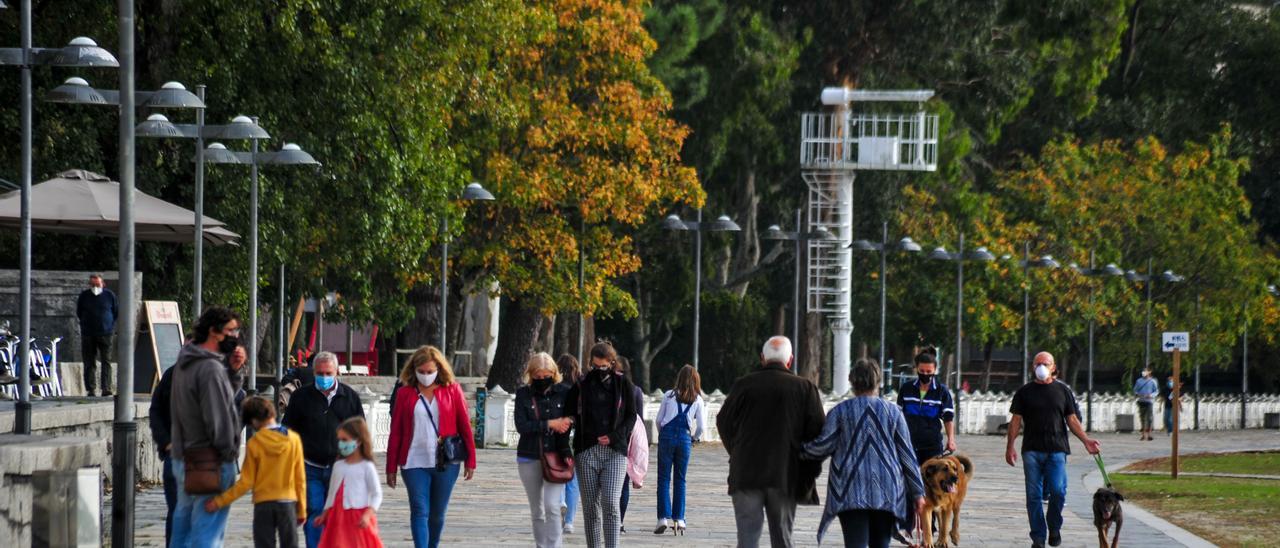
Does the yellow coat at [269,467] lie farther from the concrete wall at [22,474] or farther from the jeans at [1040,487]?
the jeans at [1040,487]

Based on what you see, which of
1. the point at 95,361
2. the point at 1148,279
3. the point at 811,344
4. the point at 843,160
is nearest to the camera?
the point at 95,361

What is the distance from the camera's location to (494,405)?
3900 centimetres

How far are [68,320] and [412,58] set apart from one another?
29.7 feet

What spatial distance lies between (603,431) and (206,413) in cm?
379

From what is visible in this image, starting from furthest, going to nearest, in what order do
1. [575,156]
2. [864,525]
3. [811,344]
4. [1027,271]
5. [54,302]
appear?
[811,344] → [1027,271] → [575,156] → [54,302] → [864,525]

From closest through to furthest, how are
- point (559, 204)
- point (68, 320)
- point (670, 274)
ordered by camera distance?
point (68, 320) → point (559, 204) → point (670, 274)

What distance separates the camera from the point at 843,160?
187ft

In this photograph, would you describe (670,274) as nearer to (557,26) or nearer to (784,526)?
(557,26)

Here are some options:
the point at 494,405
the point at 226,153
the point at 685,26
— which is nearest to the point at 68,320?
the point at 226,153

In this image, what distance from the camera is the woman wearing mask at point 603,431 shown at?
15.6 m

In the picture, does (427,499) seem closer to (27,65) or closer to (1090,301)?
(27,65)

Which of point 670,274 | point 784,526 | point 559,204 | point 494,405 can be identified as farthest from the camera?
point 670,274

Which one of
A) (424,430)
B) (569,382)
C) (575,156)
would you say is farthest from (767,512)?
(575,156)

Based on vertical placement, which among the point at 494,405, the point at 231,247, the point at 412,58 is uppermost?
the point at 412,58
